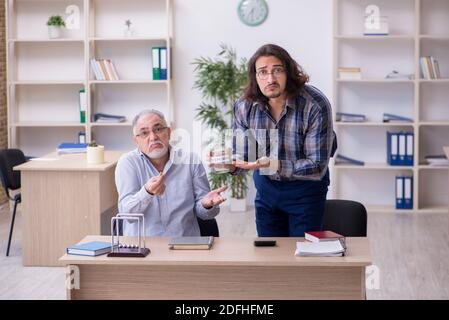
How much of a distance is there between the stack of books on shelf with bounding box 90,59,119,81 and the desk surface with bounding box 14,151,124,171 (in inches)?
76.3

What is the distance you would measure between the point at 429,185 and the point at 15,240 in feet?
13.7

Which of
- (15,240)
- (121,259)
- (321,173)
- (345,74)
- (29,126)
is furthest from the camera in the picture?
(29,126)

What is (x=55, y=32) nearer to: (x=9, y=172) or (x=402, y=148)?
(x=9, y=172)

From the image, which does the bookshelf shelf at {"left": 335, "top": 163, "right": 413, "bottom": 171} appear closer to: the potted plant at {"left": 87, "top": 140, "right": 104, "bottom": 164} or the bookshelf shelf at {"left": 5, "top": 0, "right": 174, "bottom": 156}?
the bookshelf shelf at {"left": 5, "top": 0, "right": 174, "bottom": 156}

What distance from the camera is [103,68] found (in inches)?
335

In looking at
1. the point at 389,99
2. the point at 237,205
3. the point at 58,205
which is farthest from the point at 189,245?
the point at 389,99

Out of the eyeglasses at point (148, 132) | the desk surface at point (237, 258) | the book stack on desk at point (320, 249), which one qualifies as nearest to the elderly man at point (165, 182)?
the eyeglasses at point (148, 132)

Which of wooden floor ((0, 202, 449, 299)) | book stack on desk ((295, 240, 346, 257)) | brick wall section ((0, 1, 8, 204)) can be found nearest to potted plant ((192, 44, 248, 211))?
wooden floor ((0, 202, 449, 299))

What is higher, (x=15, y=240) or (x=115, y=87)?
(x=115, y=87)

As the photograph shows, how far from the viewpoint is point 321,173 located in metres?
3.97

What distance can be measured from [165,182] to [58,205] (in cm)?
208

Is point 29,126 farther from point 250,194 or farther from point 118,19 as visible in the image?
point 250,194

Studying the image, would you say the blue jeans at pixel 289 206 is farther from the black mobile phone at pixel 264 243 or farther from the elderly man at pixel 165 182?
the black mobile phone at pixel 264 243
